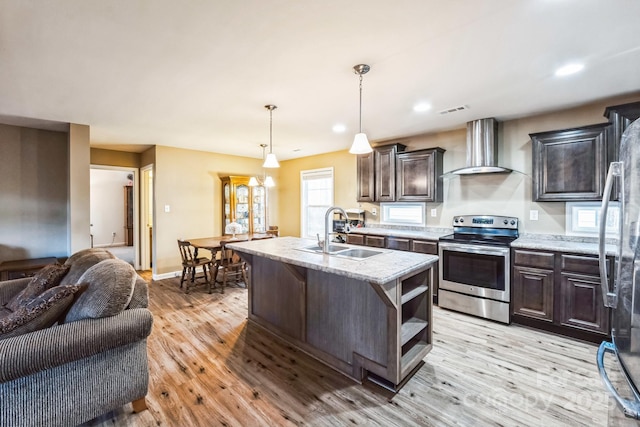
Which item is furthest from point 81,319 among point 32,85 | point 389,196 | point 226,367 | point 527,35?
point 389,196

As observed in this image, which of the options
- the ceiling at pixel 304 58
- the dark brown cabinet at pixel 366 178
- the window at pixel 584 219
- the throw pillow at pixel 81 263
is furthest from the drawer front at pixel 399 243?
the throw pillow at pixel 81 263

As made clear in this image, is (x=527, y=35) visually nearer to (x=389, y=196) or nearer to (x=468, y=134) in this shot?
(x=468, y=134)

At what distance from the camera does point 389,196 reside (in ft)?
14.6

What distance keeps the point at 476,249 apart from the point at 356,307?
1924 mm

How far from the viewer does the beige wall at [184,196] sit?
504 centimetres

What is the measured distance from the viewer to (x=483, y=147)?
11.6ft

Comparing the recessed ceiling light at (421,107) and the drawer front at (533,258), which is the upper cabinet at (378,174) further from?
the drawer front at (533,258)

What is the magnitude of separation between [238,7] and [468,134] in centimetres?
317

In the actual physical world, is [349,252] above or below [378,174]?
below

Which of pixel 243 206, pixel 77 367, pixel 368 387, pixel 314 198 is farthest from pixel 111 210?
pixel 368 387

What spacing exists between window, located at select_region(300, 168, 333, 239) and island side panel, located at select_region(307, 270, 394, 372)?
3.36m

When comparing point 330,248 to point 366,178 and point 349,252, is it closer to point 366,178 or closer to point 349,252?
point 349,252

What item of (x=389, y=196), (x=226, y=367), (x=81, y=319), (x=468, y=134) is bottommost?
(x=226, y=367)

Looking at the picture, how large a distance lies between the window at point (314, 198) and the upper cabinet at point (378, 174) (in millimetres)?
1056
